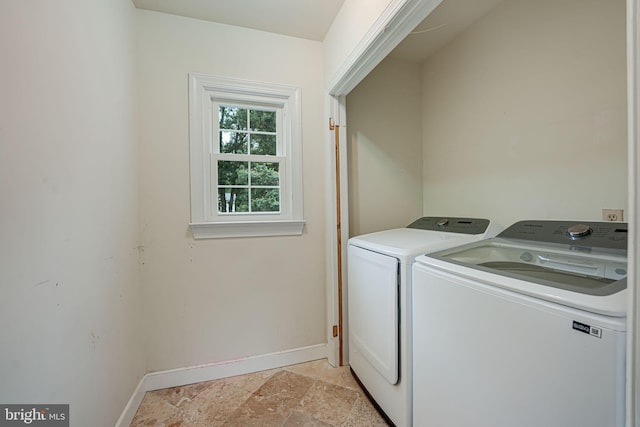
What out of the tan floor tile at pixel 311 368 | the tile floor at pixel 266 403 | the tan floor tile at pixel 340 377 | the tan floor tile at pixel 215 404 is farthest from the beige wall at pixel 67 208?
the tan floor tile at pixel 340 377

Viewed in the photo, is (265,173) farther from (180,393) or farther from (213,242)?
(180,393)

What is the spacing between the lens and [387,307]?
1342 mm

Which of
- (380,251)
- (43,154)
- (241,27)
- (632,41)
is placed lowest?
(380,251)

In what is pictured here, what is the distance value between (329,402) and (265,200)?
1428 mm

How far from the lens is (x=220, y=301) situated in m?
1.86

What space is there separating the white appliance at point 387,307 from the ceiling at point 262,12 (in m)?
1.57

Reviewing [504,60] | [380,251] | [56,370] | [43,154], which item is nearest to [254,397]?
[56,370]

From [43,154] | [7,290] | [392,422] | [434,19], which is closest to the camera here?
[7,290]

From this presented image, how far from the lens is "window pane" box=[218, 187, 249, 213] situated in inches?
75.2

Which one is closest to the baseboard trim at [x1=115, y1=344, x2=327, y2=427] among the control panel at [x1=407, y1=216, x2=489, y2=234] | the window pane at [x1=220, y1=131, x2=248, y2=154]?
the control panel at [x1=407, y1=216, x2=489, y2=234]

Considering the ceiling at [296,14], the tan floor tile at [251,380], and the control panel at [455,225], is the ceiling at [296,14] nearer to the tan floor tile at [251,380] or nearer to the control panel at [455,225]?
the control panel at [455,225]

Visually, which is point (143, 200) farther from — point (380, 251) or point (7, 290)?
point (380, 251)

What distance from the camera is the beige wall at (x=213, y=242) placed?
1.73 meters

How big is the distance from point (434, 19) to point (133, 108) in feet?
7.04
